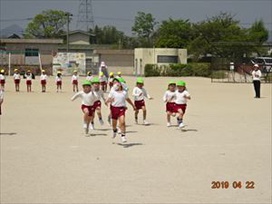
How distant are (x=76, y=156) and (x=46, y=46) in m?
58.4

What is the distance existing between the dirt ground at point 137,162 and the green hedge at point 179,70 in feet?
138

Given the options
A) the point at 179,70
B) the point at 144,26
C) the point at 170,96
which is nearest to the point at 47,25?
the point at 144,26

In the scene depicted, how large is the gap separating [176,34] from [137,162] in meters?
67.5

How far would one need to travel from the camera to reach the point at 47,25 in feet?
345

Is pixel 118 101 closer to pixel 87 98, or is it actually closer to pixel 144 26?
pixel 87 98

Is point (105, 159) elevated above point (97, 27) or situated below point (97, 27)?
below

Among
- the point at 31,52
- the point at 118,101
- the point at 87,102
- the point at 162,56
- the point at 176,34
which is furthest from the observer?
the point at 176,34

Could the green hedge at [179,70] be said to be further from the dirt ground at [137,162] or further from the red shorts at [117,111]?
the red shorts at [117,111]

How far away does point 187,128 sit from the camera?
1438 cm

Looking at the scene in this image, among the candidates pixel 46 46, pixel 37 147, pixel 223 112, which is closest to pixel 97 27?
pixel 46 46

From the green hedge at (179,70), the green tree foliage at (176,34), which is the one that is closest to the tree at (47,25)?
the green tree foliage at (176,34)

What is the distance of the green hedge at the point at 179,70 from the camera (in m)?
58.2

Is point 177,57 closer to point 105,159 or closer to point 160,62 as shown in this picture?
point 160,62

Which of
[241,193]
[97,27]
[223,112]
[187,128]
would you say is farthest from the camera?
[97,27]
